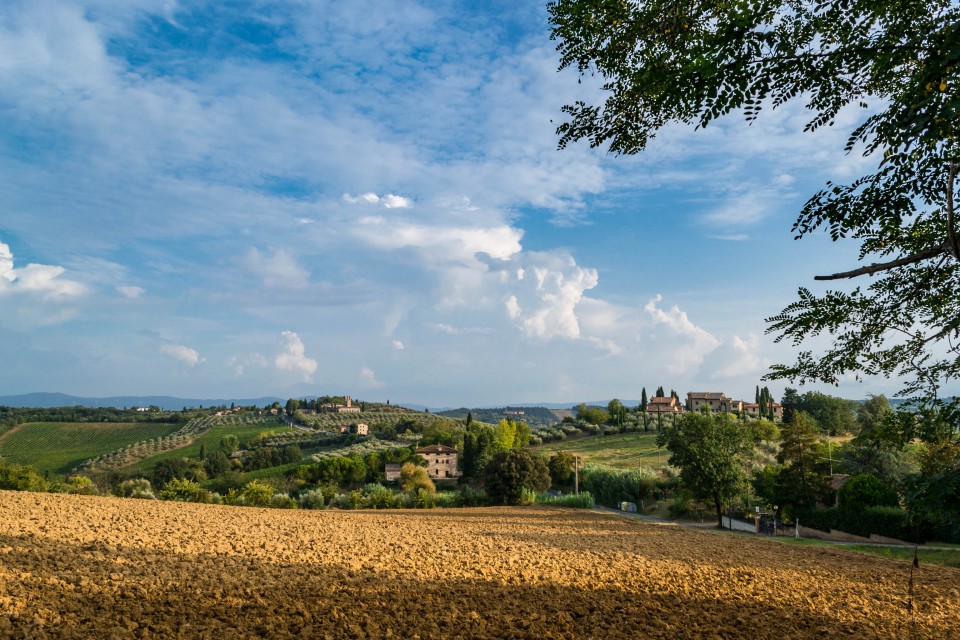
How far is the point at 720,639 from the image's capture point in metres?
5.06

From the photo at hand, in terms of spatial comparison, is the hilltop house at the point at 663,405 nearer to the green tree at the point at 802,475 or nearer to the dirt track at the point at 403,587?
the green tree at the point at 802,475

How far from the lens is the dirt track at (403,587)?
4965 millimetres

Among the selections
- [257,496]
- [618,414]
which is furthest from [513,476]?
[618,414]

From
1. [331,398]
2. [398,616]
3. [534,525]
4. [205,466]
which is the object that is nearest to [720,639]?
[398,616]

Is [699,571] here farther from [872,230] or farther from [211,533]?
[211,533]

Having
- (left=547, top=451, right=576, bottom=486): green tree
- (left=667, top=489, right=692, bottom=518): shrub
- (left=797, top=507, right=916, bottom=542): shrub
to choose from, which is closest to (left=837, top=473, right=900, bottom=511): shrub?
(left=797, top=507, right=916, bottom=542): shrub

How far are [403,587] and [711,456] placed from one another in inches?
810

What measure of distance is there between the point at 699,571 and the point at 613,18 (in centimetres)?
832

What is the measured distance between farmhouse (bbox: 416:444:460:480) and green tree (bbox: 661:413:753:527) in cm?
3822

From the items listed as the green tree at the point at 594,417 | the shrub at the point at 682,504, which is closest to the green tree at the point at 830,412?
the green tree at the point at 594,417

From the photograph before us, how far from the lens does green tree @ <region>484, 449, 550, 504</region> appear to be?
2866cm

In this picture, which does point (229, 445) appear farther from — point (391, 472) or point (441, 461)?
point (441, 461)

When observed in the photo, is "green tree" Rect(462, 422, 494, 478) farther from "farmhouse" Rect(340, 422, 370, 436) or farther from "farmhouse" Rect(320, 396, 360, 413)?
"farmhouse" Rect(320, 396, 360, 413)

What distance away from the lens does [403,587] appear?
21.3 feet
